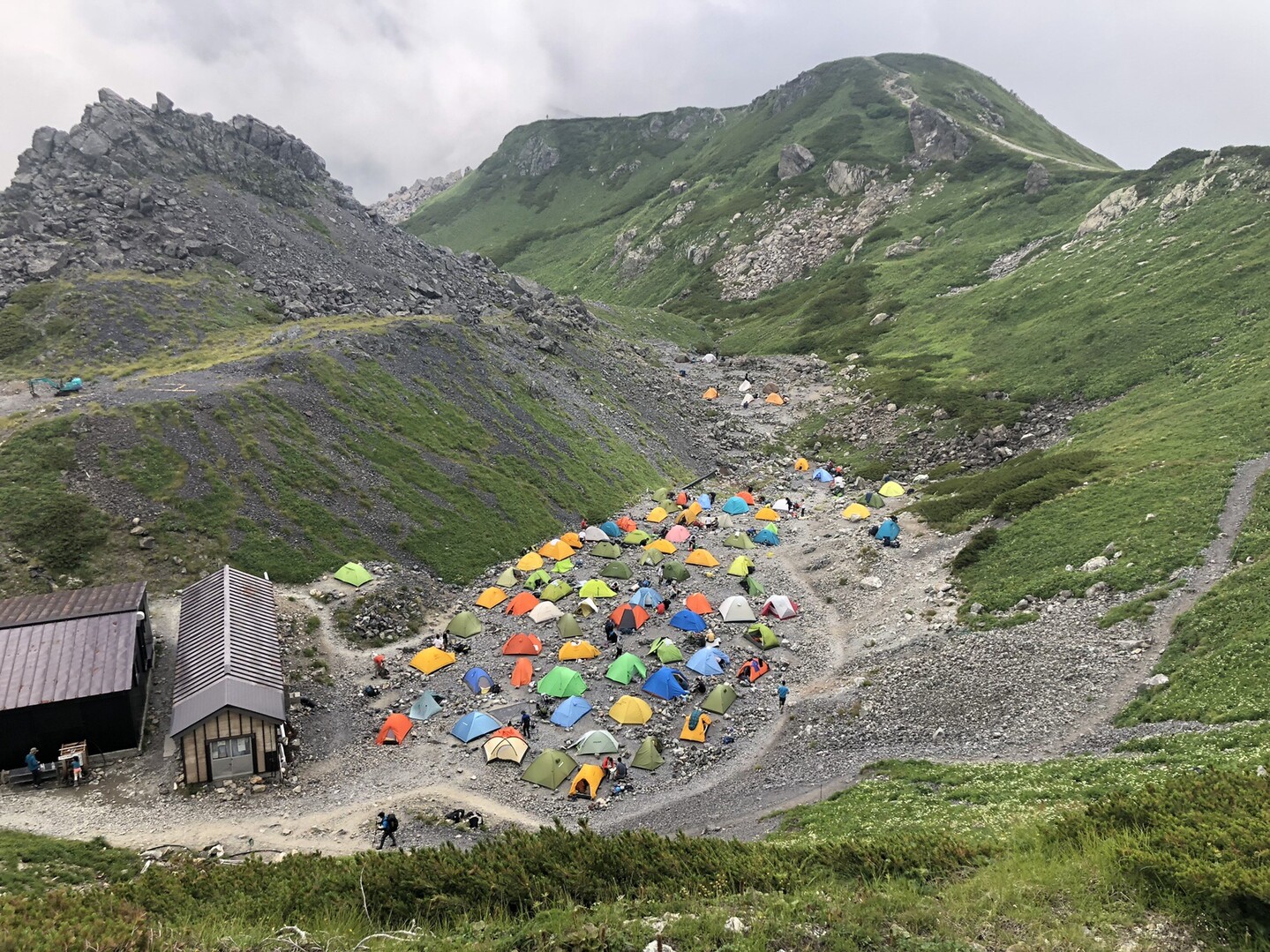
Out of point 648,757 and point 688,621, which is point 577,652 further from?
point 648,757

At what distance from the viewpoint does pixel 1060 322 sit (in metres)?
79.8

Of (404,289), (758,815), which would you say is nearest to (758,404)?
(404,289)

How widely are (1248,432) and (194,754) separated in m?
61.6

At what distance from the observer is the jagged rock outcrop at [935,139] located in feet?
504

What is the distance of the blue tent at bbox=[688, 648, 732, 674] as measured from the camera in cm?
3797

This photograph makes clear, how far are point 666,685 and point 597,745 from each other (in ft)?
18.4

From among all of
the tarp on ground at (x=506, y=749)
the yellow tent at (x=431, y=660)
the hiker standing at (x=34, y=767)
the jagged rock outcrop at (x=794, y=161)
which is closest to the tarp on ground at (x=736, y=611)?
the tarp on ground at (x=506, y=749)

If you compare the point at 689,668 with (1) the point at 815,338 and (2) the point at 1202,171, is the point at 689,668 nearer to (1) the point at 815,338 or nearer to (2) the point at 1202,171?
(1) the point at 815,338

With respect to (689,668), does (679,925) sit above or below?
below

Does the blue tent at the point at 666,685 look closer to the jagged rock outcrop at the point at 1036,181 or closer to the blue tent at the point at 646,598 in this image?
the blue tent at the point at 646,598

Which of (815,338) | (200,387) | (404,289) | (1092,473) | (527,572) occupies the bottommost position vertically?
(1092,473)

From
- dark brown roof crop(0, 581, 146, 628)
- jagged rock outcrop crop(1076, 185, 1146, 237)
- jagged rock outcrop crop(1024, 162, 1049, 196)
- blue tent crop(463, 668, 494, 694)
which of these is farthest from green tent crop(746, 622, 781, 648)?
jagged rock outcrop crop(1024, 162, 1049, 196)

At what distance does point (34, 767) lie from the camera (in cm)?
2836

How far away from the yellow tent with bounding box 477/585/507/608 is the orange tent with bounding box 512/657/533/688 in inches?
312
